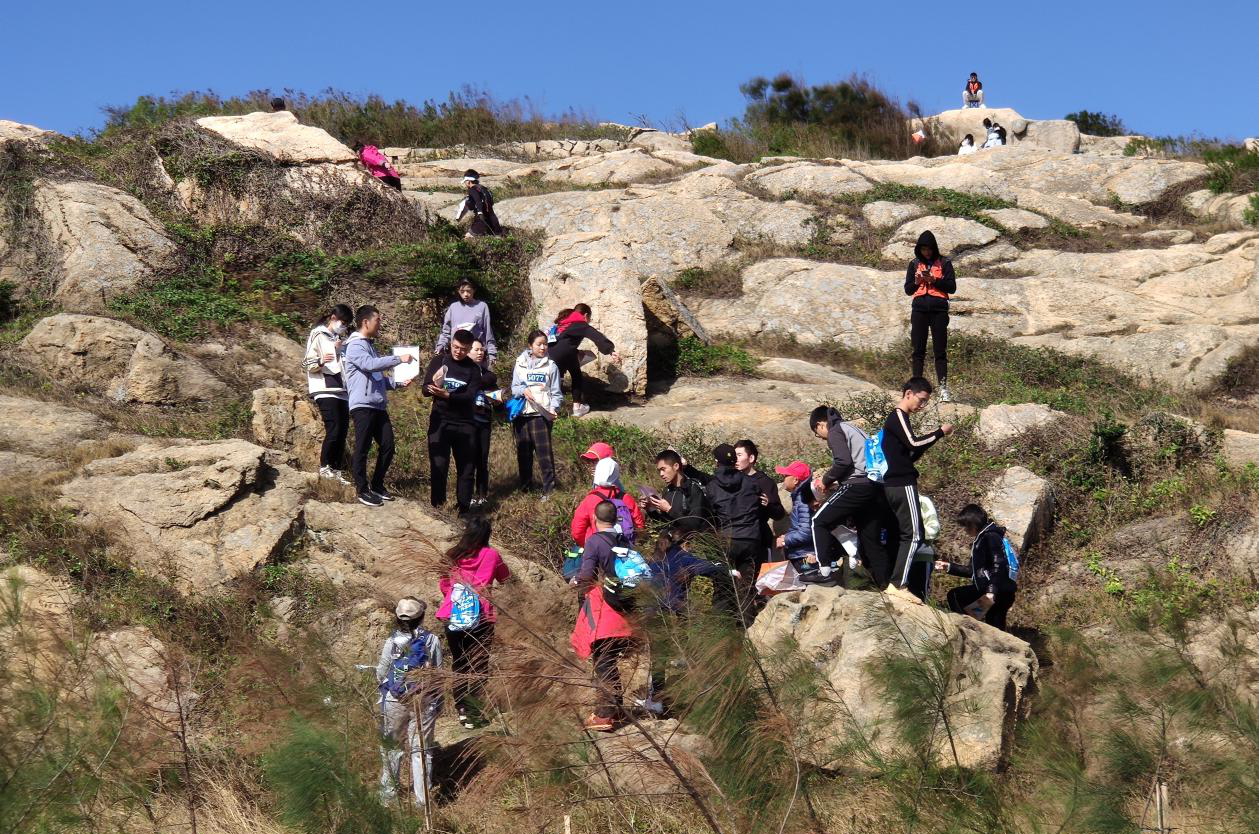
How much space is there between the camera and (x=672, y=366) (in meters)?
15.6

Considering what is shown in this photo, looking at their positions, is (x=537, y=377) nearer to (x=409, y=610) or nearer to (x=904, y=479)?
(x=904, y=479)

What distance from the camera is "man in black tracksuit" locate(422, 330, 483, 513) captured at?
420 inches

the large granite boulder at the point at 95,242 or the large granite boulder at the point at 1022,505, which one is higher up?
the large granite boulder at the point at 95,242

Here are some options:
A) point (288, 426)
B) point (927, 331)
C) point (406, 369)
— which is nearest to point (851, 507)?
point (406, 369)

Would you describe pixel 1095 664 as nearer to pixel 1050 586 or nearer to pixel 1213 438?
pixel 1050 586

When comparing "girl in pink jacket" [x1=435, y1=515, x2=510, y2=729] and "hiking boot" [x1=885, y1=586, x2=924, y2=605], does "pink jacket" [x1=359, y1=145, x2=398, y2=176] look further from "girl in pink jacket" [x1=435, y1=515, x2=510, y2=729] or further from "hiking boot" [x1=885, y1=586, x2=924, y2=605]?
"hiking boot" [x1=885, y1=586, x2=924, y2=605]

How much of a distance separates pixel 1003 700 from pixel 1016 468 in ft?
16.5

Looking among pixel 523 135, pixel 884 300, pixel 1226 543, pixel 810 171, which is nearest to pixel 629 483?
pixel 1226 543

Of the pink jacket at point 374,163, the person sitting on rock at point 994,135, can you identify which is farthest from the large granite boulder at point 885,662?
the person sitting on rock at point 994,135

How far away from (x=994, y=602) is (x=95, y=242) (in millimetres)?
12479

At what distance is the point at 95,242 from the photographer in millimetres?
15742

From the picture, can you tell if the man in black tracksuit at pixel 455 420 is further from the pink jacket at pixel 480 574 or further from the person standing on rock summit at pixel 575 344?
the pink jacket at pixel 480 574

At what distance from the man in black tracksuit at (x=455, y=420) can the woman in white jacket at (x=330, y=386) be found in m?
0.80

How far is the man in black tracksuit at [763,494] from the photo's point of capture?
29.5ft
